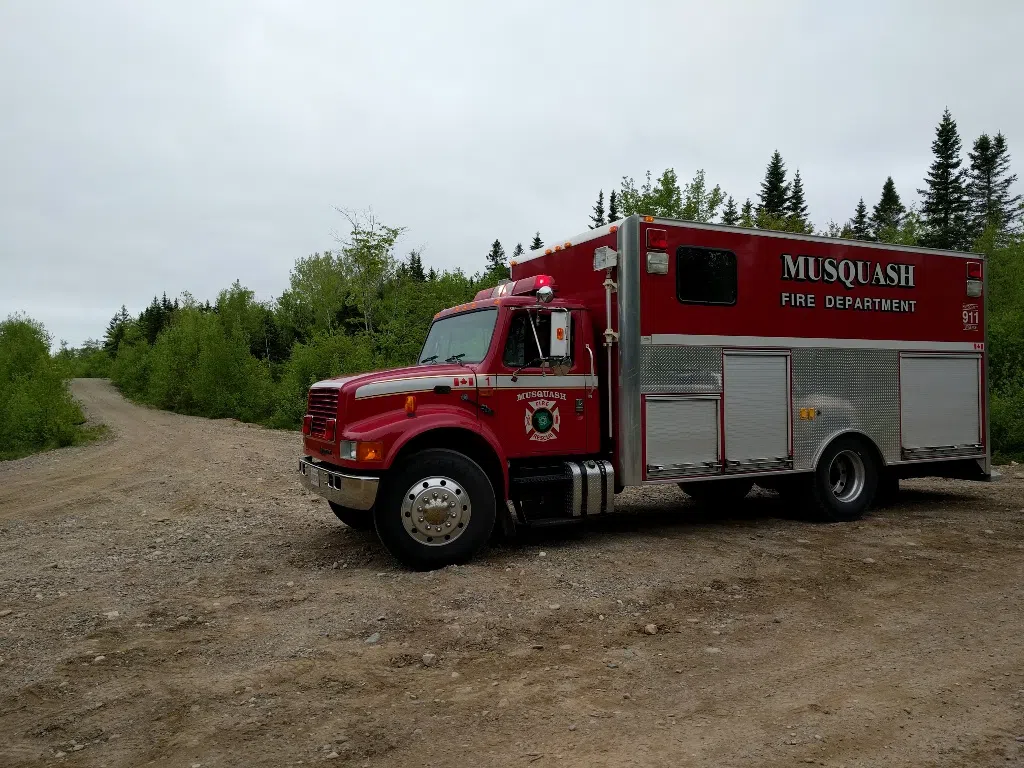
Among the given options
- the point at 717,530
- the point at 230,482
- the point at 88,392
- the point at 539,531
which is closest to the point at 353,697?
the point at 539,531

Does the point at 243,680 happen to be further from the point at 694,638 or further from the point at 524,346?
the point at 524,346

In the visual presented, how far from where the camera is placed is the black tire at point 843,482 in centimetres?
850

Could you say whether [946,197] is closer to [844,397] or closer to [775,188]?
[775,188]

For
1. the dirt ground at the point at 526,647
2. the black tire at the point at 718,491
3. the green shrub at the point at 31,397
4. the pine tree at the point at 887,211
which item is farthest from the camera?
the pine tree at the point at 887,211

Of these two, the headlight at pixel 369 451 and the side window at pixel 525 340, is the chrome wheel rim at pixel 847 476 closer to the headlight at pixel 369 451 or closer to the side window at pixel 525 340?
the side window at pixel 525 340

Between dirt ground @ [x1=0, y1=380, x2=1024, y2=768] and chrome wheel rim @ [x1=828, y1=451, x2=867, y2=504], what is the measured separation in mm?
474

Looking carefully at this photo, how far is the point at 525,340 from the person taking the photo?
23.5 ft

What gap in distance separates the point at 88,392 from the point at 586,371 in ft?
163

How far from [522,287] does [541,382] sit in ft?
3.43

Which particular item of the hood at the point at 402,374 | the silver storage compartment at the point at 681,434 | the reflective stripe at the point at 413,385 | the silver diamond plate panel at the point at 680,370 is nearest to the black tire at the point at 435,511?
the reflective stripe at the point at 413,385

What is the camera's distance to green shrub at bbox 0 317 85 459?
782 inches

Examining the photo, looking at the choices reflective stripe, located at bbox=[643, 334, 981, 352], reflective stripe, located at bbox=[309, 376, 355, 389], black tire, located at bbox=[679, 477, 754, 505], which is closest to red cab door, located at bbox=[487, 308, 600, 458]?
reflective stripe, located at bbox=[643, 334, 981, 352]

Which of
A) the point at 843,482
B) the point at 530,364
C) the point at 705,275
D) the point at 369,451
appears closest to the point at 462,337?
the point at 530,364

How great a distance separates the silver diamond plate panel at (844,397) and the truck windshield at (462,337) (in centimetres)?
362
